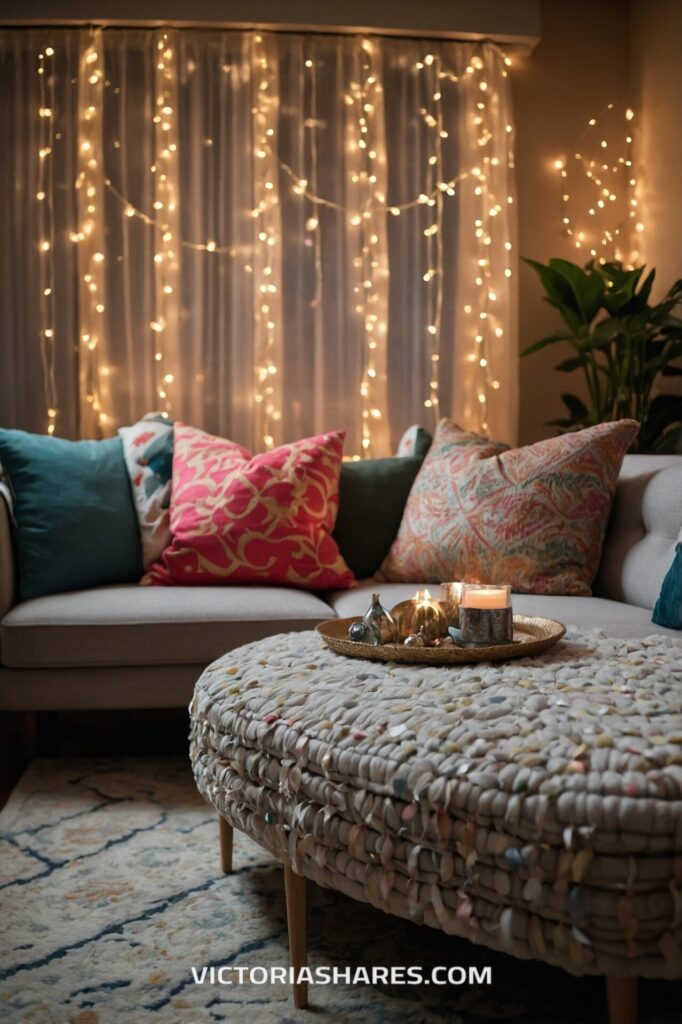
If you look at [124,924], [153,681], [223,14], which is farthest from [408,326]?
[124,924]

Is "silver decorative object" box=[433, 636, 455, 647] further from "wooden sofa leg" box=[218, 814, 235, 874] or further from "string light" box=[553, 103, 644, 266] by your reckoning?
"string light" box=[553, 103, 644, 266]

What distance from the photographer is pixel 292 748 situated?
1282 mm

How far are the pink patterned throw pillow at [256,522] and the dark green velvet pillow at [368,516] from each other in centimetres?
11

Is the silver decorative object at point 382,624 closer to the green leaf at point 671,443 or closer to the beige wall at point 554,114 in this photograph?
the green leaf at point 671,443

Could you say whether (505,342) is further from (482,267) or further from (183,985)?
(183,985)

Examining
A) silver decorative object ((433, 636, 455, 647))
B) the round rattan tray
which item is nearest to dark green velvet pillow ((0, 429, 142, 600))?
the round rattan tray

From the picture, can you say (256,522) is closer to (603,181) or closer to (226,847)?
(226,847)

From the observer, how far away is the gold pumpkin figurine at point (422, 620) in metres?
1.62

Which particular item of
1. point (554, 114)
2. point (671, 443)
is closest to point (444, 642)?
point (671, 443)

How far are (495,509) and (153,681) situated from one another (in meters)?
0.96

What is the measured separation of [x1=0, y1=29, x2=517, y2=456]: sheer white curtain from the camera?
350 cm

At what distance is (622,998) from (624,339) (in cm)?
258

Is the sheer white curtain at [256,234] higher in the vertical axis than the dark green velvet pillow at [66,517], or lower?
higher

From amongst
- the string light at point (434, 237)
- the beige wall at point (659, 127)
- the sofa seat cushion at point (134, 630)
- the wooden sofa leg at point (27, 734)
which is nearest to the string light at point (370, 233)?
the string light at point (434, 237)
